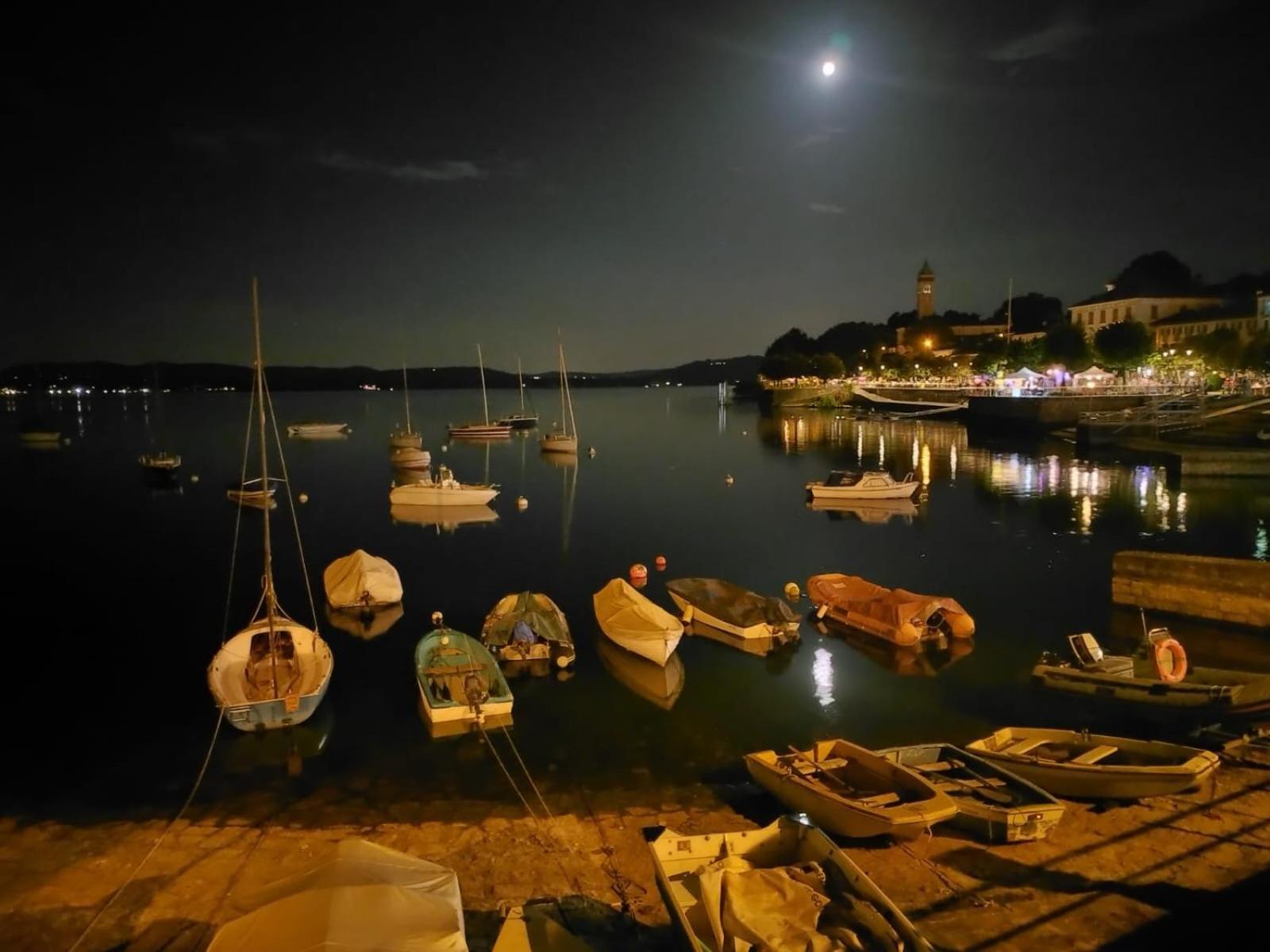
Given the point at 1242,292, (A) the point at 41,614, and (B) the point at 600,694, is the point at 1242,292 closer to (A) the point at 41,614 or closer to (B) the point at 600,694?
(B) the point at 600,694

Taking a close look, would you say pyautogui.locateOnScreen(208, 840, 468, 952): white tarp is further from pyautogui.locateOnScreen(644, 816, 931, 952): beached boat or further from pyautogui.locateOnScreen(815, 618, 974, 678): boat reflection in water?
pyautogui.locateOnScreen(815, 618, 974, 678): boat reflection in water

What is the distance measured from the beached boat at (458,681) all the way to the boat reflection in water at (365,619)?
583 centimetres

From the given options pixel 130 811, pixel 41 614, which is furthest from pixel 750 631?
pixel 41 614

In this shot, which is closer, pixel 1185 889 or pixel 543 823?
pixel 1185 889

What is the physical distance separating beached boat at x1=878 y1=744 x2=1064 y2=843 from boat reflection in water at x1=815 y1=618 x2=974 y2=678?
27.9ft

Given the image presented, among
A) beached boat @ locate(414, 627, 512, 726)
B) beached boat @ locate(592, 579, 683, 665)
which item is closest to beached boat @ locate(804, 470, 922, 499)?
beached boat @ locate(592, 579, 683, 665)

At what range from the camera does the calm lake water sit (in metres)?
17.8

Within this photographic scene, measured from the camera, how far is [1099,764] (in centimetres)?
1341

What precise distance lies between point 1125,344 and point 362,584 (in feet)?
327

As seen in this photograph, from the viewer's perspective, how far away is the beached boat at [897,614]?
23984 mm

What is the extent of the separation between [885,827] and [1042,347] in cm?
12289

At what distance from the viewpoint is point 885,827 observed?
11.5 meters

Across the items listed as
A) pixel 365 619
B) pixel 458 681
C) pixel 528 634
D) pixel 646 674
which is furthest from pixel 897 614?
pixel 365 619

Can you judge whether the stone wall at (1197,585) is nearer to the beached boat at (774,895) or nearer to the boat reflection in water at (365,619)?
the beached boat at (774,895)
